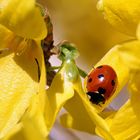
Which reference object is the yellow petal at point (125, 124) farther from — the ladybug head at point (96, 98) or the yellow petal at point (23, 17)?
the yellow petal at point (23, 17)

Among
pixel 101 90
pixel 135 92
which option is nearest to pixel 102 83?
pixel 101 90

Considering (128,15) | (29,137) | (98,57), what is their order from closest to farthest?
(29,137) → (128,15) → (98,57)

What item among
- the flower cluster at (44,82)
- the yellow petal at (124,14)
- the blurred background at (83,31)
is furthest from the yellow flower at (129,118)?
the blurred background at (83,31)

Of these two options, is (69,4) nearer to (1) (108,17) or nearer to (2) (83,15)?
(2) (83,15)

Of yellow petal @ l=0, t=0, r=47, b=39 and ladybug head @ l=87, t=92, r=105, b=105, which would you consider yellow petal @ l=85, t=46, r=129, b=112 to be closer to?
ladybug head @ l=87, t=92, r=105, b=105

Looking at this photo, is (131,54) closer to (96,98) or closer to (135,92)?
(135,92)

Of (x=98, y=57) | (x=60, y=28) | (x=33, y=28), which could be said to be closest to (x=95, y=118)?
(x=33, y=28)
